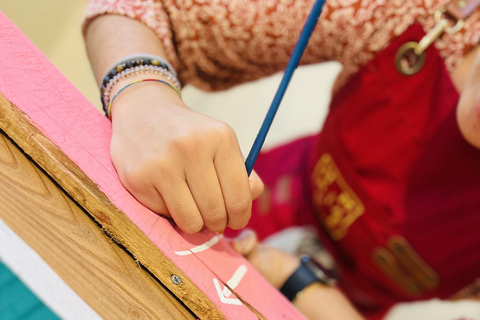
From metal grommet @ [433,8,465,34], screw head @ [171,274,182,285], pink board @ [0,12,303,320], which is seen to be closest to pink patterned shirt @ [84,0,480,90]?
metal grommet @ [433,8,465,34]

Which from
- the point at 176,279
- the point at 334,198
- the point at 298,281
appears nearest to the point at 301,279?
the point at 298,281

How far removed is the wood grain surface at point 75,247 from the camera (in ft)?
0.65

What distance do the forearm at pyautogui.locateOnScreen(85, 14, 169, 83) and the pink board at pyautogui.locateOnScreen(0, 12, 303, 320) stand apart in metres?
0.08

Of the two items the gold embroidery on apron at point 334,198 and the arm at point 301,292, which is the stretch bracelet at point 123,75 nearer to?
the arm at point 301,292

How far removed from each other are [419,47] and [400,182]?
0.56 ft

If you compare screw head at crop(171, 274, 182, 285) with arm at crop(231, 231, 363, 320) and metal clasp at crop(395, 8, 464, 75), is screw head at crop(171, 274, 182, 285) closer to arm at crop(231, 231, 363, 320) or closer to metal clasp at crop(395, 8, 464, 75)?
arm at crop(231, 231, 363, 320)

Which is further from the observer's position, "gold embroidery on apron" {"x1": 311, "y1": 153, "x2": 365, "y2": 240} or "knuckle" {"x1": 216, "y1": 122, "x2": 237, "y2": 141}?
"gold embroidery on apron" {"x1": 311, "y1": 153, "x2": 365, "y2": 240}

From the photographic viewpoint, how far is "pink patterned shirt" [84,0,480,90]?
1.27 feet

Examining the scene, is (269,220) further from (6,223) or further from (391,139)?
(6,223)

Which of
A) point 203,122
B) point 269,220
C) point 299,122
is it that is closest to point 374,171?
point 269,220

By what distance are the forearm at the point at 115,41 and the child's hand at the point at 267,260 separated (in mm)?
225

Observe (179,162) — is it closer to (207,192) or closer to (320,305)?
(207,192)

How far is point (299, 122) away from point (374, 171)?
1.76ft

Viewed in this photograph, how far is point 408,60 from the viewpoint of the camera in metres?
0.43
